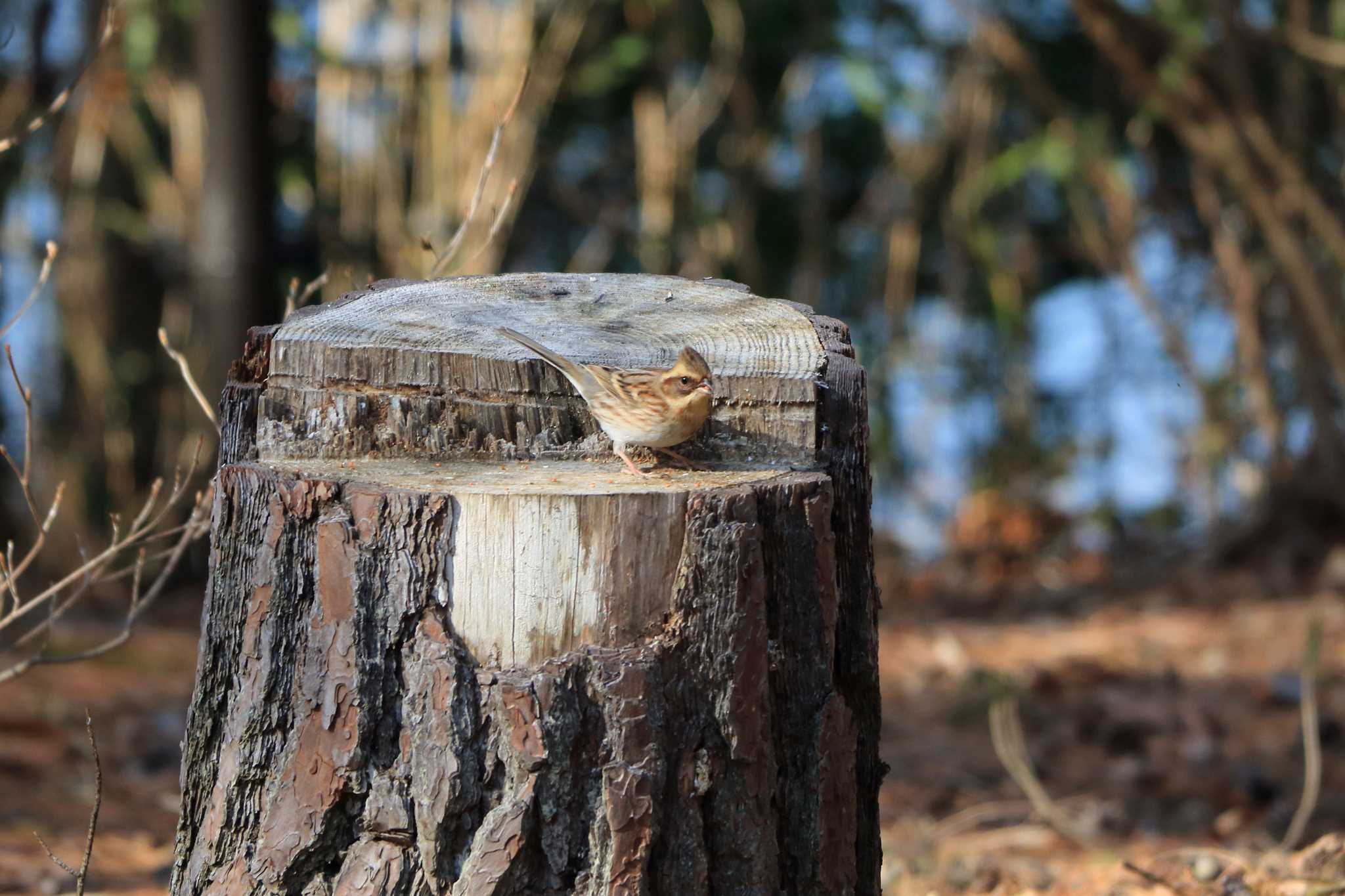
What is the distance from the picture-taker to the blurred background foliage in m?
7.67

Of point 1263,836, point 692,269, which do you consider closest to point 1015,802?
point 1263,836

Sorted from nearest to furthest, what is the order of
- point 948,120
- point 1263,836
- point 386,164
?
point 1263,836, point 386,164, point 948,120

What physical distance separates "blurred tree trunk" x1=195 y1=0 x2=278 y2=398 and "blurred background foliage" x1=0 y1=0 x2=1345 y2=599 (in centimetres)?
2

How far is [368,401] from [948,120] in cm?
844

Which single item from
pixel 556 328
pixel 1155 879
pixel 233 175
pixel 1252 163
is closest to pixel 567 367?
pixel 556 328

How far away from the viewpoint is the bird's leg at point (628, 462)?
2.39m

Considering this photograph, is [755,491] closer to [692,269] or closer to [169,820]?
[169,820]

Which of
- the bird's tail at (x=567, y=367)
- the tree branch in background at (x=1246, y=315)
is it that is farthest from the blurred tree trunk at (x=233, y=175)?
the tree branch in background at (x=1246, y=315)

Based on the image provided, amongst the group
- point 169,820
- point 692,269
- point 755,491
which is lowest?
point 169,820

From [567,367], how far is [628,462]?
0.21 m

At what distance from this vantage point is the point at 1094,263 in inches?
414

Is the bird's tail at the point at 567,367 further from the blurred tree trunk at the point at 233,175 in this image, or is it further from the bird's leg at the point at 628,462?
the blurred tree trunk at the point at 233,175

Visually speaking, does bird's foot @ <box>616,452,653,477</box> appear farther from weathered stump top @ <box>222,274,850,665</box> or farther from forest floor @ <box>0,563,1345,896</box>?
forest floor @ <box>0,563,1345,896</box>

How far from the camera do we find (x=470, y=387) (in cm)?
250
